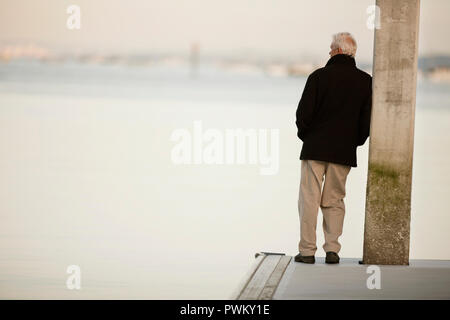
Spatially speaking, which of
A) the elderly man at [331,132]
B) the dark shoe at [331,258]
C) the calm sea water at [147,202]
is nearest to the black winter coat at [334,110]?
the elderly man at [331,132]

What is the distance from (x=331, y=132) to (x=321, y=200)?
392mm

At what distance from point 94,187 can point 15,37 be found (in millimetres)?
20081

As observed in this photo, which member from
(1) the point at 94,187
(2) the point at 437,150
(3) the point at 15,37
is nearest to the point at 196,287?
(1) the point at 94,187

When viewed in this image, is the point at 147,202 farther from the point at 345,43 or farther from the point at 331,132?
the point at 345,43

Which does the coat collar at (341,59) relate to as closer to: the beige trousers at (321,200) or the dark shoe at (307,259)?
the beige trousers at (321,200)

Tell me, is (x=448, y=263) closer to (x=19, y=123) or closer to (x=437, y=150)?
(x=437, y=150)

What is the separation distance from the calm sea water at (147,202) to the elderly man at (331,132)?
664 millimetres

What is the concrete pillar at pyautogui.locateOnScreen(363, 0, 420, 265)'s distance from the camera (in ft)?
21.0

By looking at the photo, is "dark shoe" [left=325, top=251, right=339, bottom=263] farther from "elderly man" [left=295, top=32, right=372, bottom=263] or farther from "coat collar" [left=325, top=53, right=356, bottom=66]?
"coat collar" [left=325, top=53, right=356, bottom=66]

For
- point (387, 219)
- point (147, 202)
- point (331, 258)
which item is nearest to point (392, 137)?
point (387, 219)

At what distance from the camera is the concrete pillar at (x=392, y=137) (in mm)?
6395

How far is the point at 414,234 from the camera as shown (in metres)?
9.29

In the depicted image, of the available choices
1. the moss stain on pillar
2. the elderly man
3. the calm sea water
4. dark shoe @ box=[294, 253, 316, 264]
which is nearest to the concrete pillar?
the moss stain on pillar

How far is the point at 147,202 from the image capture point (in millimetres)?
10305
